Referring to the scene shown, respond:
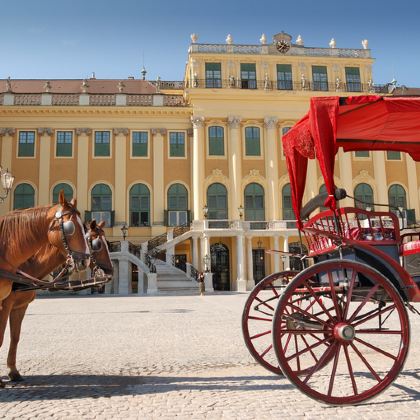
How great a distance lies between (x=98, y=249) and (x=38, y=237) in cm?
65

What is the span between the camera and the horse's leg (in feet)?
16.7

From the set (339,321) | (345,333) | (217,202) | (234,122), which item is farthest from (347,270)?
(234,122)

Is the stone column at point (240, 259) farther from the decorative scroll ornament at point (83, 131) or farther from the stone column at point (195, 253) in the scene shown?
the decorative scroll ornament at point (83, 131)

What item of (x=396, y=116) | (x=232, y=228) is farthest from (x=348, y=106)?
(x=232, y=228)

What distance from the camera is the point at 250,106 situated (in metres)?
32.1

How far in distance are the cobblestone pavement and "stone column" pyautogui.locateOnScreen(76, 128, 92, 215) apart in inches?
885

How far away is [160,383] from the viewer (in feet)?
16.3

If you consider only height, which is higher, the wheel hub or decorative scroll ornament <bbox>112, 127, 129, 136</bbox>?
decorative scroll ornament <bbox>112, 127, 129, 136</bbox>

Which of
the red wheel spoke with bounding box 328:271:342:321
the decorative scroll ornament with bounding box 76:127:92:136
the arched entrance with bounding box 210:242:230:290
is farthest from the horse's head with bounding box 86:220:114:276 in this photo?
the decorative scroll ornament with bounding box 76:127:92:136

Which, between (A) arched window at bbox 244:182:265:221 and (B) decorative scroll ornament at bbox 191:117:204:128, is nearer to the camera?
(A) arched window at bbox 244:182:265:221

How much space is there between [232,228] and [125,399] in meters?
24.8

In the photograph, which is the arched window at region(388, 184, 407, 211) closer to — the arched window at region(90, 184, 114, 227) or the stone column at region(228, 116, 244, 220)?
the stone column at region(228, 116, 244, 220)

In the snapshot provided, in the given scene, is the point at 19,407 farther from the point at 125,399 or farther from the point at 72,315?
the point at 72,315

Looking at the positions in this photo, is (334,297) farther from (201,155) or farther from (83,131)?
(83,131)
